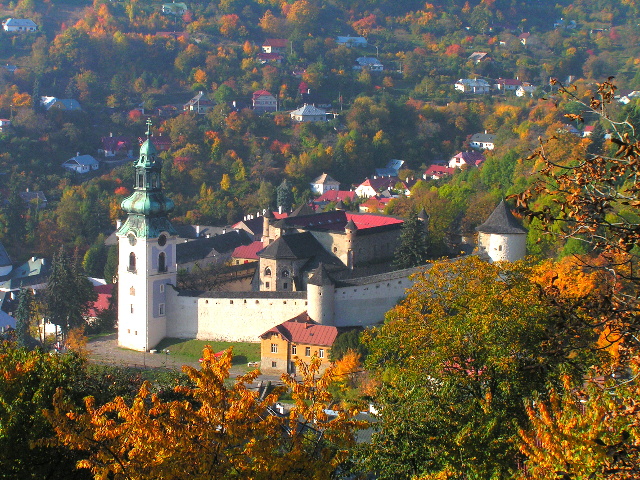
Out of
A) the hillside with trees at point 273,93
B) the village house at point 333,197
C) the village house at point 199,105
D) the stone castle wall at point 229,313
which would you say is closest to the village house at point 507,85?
the hillside with trees at point 273,93

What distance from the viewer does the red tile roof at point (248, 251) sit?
46156 millimetres

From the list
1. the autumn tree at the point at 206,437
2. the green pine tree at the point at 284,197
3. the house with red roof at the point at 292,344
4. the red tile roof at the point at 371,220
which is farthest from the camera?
the green pine tree at the point at 284,197

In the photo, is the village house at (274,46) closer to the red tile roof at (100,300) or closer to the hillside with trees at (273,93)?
the hillside with trees at (273,93)

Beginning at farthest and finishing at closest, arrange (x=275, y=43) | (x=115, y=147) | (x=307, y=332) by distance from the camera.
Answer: (x=275, y=43), (x=115, y=147), (x=307, y=332)

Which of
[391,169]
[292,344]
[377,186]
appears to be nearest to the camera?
[292,344]

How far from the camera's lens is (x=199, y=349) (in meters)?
35.4

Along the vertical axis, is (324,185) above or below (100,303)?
above

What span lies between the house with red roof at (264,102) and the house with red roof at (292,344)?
54430mm

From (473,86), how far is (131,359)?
6582 cm

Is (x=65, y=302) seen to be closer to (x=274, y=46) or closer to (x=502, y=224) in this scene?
(x=502, y=224)

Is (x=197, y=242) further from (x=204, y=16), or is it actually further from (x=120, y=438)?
(x=204, y=16)

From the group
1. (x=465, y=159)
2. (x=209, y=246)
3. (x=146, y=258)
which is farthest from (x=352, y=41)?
(x=146, y=258)

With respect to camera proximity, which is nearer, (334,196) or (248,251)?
(248,251)

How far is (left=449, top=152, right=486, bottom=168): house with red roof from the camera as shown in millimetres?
73938
